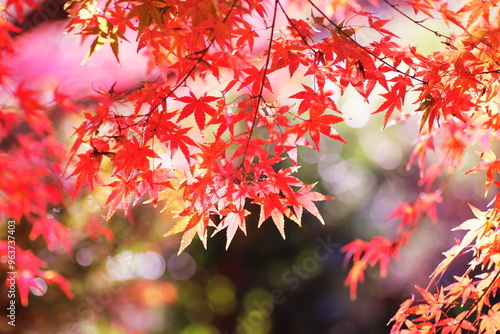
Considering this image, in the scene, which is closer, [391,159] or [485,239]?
[485,239]

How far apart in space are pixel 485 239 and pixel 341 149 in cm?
358

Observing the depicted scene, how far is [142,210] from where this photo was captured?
14.9 ft

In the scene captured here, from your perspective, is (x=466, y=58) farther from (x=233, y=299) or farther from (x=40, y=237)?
(x=233, y=299)

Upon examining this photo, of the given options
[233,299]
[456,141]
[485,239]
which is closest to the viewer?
[485,239]

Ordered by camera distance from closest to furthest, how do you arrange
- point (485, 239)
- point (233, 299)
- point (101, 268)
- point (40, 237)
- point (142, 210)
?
point (485, 239) → point (40, 237) → point (101, 268) → point (142, 210) → point (233, 299)

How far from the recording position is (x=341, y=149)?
5.10 metres

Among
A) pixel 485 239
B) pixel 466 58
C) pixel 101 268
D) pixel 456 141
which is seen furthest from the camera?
pixel 101 268

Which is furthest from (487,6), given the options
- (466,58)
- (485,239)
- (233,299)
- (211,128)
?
(233,299)

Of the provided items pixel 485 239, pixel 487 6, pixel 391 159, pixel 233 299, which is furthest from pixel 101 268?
pixel 487 6

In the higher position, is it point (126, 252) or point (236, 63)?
point (236, 63)

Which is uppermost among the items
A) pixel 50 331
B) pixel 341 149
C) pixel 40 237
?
pixel 40 237

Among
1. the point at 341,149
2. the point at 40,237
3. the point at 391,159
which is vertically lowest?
the point at 391,159

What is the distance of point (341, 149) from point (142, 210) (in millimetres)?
2227

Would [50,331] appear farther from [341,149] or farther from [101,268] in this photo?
[341,149]
